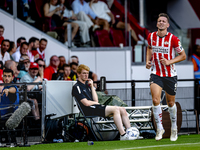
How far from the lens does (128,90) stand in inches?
404

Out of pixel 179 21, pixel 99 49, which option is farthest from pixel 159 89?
pixel 179 21

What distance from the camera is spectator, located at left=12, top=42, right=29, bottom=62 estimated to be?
11.2 meters

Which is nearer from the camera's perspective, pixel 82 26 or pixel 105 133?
pixel 105 133

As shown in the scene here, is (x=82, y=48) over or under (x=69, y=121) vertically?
over

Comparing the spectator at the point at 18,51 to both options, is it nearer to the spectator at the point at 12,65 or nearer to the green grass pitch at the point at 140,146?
the spectator at the point at 12,65

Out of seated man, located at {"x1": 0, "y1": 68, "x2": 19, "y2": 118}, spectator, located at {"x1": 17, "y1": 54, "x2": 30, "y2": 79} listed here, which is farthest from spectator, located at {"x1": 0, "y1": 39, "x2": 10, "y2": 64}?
seated man, located at {"x1": 0, "y1": 68, "x2": 19, "y2": 118}

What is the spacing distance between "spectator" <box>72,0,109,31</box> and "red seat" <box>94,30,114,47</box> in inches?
8.4

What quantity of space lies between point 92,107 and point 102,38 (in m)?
5.36

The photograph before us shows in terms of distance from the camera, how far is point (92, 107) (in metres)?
8.43

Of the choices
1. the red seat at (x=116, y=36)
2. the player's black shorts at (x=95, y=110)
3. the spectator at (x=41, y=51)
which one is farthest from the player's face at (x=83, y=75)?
the red seat at (x=116, y=36)

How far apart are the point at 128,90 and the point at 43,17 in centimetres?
417

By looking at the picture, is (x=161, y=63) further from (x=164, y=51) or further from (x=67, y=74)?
(x=67, y=74)

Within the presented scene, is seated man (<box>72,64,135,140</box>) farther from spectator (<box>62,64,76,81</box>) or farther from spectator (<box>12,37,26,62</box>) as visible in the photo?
spectator (<box>12,37,26,62</box>)

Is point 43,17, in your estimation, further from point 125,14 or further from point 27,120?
point 27,120
